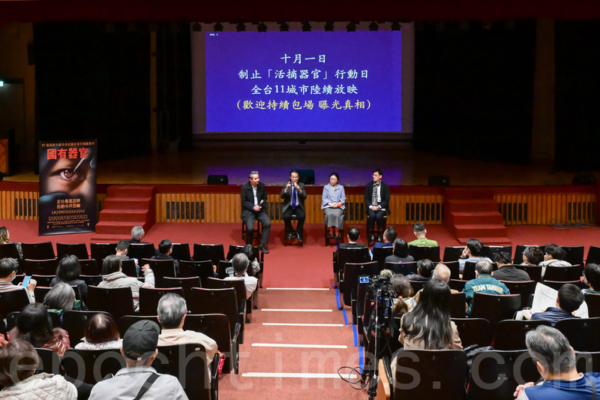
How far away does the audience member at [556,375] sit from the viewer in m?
2.58

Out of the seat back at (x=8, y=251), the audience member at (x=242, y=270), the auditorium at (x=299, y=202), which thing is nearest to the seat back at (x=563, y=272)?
the auditorium at (x=299, y=202)

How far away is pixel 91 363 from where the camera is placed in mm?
3209

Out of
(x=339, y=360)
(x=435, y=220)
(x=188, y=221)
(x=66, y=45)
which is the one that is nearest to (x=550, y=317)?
(x=339, y=360)

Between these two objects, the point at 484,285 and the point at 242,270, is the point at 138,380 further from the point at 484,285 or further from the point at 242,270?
the point at 484,285

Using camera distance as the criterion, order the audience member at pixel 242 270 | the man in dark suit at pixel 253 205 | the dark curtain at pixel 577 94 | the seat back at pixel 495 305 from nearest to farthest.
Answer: the seat back at pixel 495 305
the audience member at pixel 242 270
the man in dark suit at pixel 253 205
the dark curtain at pixel 577 94

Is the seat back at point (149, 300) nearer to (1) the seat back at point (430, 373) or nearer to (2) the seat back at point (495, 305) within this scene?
(1) the seat back at point (430, 373)

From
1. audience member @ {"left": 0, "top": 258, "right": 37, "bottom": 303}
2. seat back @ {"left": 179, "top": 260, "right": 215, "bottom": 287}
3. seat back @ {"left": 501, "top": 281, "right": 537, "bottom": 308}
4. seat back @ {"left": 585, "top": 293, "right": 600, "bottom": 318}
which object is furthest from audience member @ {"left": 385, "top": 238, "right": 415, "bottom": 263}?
audience member @ {"left": 0, "top": 258, "right": 37, "bottom": 303}

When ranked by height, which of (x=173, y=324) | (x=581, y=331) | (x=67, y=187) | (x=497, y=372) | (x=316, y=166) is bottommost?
(x=497, y=372)

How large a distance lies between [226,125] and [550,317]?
9857 millimetres

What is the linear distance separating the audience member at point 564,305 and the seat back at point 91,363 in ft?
8.32

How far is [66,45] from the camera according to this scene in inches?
458

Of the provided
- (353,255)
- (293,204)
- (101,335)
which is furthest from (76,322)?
(293,204)

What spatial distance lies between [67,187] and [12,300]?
15.1 ft

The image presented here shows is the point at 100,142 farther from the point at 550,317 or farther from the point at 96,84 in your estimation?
the point at 550,317
